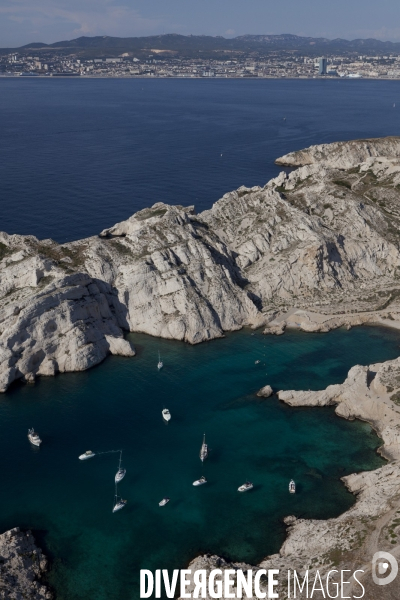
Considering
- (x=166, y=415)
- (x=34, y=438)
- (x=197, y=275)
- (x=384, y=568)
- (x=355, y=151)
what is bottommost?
(x=34, y=438)

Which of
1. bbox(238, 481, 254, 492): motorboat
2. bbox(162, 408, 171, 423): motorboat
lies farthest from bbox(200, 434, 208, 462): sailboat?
bbox(162, 408, 171, 423): motorboat

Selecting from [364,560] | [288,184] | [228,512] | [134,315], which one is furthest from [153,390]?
[288,184]

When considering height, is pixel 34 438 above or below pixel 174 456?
above

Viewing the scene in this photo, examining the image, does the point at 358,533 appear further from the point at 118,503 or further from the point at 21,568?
the point at 21,568

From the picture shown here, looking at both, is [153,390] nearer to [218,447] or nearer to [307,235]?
[218,447]

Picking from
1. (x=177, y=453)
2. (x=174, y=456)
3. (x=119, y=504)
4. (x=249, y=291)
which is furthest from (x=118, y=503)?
(x=249, y=291)

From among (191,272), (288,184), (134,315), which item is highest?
(288,184)

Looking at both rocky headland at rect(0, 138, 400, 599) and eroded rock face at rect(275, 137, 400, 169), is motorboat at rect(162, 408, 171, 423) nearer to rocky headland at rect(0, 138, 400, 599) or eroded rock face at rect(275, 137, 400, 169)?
rocky headland at rect(0, 138, 400, 599)
